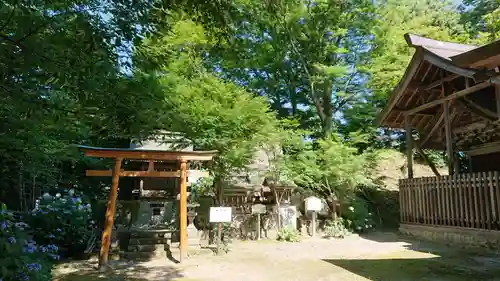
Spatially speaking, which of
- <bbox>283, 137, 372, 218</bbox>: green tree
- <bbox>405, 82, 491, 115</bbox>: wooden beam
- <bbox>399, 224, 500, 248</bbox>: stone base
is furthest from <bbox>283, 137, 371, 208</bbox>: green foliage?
<bbox>405, 82, 491, 115</bbox>: wooden beam

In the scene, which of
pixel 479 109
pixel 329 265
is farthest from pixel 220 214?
pixel 479 109

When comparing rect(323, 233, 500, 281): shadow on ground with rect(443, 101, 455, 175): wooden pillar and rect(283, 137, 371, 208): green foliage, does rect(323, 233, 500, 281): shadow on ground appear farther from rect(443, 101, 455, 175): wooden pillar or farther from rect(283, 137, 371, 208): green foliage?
rect(283, 137, 371, 208): green foliage

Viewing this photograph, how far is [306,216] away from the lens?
1336 cm

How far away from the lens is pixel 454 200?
9.30m

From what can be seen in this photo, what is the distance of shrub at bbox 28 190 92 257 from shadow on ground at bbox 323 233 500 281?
5.75 meters

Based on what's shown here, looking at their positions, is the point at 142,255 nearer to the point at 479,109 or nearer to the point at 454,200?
the point at 454,200

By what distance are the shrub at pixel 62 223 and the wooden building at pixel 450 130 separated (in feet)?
28.1

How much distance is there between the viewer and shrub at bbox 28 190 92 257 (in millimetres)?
8227

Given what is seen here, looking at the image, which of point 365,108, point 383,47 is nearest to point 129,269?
point 365,108

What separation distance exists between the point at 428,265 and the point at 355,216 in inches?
243

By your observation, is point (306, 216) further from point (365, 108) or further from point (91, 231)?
point (91, 231)

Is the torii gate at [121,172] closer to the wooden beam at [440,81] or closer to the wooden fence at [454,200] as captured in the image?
the wooden fence at [454,200]

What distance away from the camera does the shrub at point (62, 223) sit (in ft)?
27.0

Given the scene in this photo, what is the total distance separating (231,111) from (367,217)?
22.5 ft
